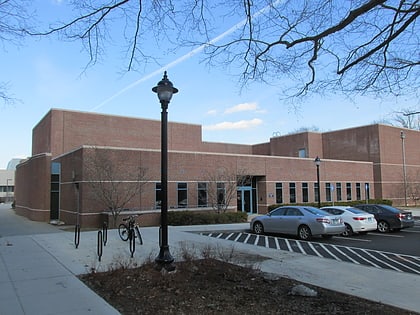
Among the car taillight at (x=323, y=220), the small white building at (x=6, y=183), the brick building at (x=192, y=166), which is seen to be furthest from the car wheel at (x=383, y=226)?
the small white building at (x=6, y=183)

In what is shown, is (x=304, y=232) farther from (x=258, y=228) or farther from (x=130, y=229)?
(x=130, y=229)

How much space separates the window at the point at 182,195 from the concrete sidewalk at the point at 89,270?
14287 mm

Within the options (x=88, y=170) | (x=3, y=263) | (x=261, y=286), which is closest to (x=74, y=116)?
(x=88, y=170)

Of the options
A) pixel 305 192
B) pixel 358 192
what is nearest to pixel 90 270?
pixel 305 192

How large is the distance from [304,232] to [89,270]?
9785mm

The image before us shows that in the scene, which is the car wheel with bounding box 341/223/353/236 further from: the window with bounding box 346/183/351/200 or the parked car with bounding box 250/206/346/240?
the window with bounding box 346/183/351/200

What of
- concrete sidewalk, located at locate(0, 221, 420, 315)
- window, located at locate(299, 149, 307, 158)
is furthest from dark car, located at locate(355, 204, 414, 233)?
window, located at locate(299, 149, 307, 158)

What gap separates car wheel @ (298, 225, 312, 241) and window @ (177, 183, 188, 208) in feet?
44.6

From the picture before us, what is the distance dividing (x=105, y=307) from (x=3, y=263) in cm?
561

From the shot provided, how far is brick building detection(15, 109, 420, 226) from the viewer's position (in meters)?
26.1

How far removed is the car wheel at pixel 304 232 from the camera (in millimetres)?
15982

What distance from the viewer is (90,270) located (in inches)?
352

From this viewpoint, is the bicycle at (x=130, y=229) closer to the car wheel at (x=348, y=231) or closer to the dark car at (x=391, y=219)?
the car wheel at (x=348, y=231)

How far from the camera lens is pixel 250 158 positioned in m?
33.9
